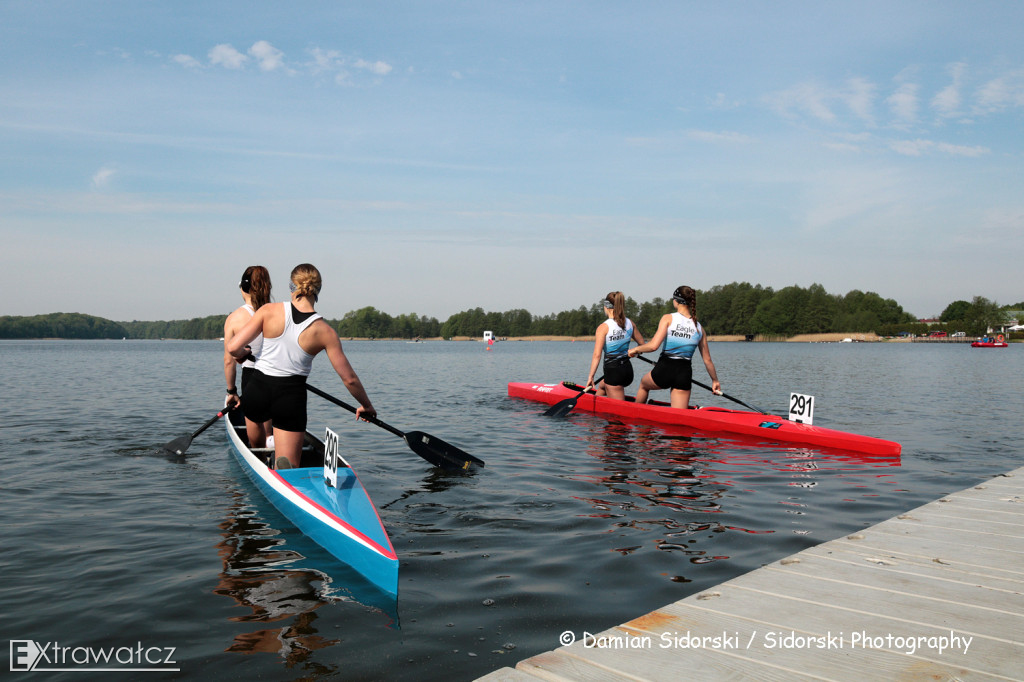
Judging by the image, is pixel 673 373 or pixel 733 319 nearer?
pixel 673 373

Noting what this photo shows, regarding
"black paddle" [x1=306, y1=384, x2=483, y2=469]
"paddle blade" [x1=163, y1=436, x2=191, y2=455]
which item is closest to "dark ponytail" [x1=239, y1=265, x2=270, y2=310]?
"black paddle" [x1=306, y1=384, x2=483, y2=469]

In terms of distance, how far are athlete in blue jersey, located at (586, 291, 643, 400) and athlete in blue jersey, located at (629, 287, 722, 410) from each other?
0.79 m

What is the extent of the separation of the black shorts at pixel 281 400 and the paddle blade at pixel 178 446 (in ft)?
12.6

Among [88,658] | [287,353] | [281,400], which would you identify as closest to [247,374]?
[281,400]

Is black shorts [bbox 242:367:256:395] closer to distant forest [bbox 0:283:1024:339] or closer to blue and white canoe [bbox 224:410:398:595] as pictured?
blue and white canoe [bbox 224:410:398:595]

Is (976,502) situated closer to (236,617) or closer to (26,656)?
(236,617)

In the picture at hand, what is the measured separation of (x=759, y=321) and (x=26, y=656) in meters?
141

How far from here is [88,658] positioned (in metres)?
3.36

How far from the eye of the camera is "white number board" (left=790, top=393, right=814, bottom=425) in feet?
30.7

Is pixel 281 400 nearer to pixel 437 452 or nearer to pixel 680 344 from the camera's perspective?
pixel 437 452

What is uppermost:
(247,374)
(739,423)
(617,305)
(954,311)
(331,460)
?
(954,311)

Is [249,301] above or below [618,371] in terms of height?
above

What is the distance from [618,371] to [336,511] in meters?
7.63

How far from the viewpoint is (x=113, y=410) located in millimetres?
14422
